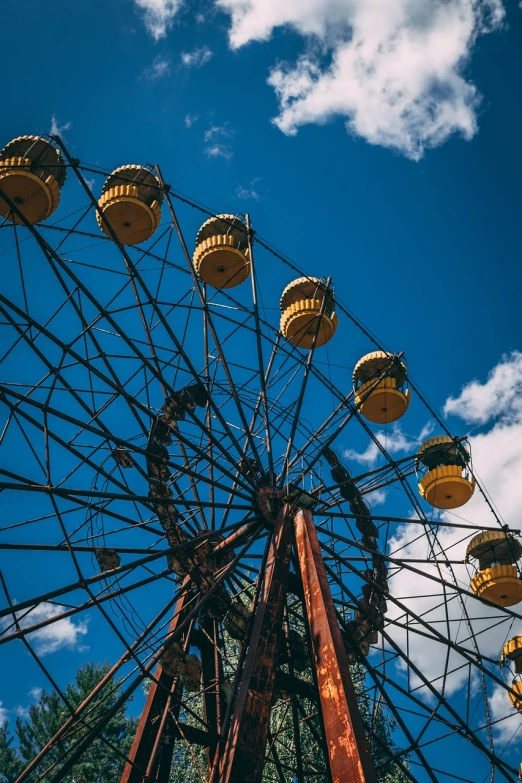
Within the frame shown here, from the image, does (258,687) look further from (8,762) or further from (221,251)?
(8,762)

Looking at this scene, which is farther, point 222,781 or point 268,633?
point 268,633

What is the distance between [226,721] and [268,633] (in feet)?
4.27

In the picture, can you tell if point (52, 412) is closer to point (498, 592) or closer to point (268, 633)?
point (268, 633)

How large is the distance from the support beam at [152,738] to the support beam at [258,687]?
219cm

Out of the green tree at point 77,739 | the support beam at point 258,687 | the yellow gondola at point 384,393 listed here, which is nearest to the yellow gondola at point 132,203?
the yellow gondola at point 384,393

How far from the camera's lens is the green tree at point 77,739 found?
82.7 ft

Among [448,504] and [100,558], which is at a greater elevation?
[448,504]

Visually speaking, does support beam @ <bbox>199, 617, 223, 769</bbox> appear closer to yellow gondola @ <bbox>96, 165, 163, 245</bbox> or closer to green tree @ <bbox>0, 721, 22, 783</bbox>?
yellow gondola @ <bbox>96, 165, 163, 245</bbox>

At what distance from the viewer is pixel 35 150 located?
1173cm

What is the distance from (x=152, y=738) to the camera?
9914 mm

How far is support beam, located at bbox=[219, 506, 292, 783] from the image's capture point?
7094 mm

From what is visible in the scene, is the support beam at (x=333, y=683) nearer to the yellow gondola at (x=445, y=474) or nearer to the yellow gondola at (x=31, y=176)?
the yellow gondola at (x=445, y=474)

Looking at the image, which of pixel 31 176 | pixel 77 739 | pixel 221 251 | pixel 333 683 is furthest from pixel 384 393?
pixel 77 739

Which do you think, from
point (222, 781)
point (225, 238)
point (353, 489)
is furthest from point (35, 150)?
point (222, 781)
